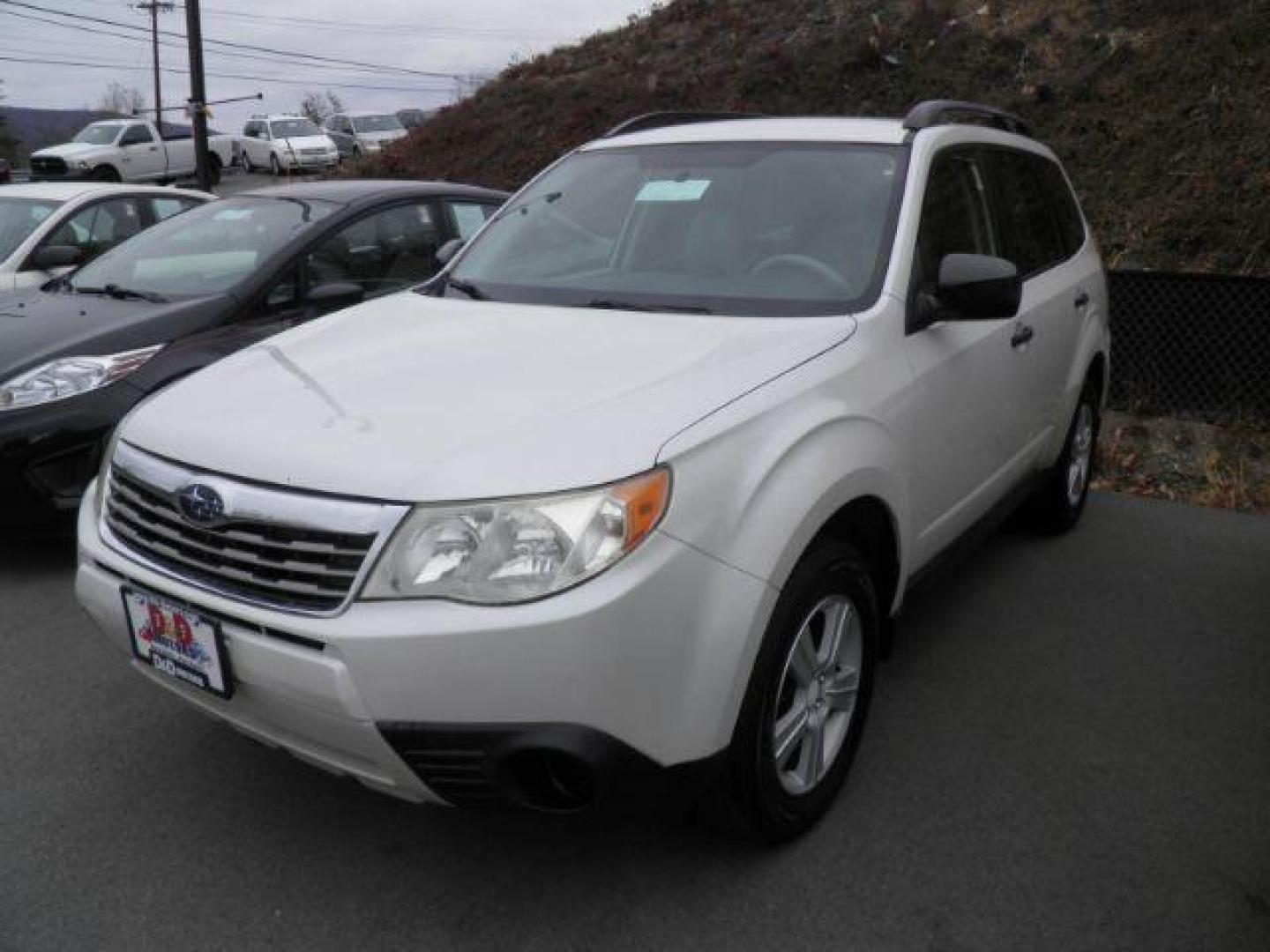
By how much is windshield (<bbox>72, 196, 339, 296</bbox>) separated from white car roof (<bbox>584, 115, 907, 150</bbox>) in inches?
76.6

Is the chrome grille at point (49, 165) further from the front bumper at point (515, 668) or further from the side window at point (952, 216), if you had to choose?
the front bumper at point (515, 668)

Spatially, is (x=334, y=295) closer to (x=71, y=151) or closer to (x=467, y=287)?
(x=467, y=287)

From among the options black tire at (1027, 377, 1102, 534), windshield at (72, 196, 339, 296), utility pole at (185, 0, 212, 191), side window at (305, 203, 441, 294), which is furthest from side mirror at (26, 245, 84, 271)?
utility pole at (185, 0, 212, 191)

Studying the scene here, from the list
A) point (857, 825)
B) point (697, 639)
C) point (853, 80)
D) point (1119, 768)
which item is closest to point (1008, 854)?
point (857, 825)

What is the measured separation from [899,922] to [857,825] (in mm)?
363

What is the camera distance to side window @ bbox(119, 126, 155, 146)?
80.2 feet

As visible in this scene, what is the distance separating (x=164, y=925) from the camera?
2359mm

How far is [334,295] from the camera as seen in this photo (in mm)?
4922

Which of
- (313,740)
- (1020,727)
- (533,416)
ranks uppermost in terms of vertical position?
(533,416)

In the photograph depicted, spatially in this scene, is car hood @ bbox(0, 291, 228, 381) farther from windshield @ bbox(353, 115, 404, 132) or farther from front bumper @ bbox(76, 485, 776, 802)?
windshield @ bbox(353, 115, 404, 132)

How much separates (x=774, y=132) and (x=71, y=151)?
24.2 meters

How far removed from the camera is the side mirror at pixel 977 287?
2.93m

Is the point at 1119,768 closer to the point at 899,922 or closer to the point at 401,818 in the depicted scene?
the point at 899,922

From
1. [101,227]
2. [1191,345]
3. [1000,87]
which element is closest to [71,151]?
[101,227]
